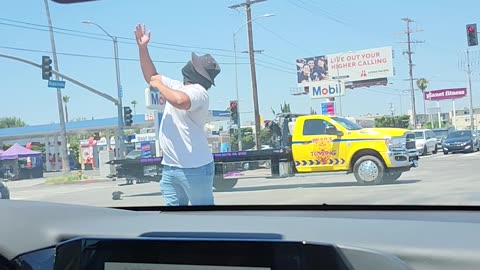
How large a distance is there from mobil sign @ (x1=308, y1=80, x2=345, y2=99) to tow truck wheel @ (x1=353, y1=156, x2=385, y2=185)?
54 cm

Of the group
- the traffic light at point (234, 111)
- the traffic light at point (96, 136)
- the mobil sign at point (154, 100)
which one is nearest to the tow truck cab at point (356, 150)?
the traffic light at point (234, 111)

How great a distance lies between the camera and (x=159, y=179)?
314cm

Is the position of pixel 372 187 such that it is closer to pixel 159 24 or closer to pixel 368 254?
pixel 159 24

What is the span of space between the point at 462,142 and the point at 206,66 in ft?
11.5

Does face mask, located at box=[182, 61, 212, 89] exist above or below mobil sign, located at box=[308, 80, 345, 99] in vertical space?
above

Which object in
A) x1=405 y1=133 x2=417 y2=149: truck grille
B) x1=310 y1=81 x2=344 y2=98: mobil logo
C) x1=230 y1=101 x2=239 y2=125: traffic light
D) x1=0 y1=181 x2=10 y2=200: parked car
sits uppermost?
x1=310 y1=81 x2=344 y2=98: mobil logo

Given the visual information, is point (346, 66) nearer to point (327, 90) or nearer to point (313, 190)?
point (327, 90)

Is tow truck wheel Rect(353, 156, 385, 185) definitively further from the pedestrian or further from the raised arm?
the raised arm

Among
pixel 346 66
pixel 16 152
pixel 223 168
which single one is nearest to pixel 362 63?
pixel 346 66

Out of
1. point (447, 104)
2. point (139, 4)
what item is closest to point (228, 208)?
point (139, 4)

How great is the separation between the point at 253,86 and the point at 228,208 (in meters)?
0.57

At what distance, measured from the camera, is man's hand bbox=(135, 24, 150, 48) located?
8.44 feet

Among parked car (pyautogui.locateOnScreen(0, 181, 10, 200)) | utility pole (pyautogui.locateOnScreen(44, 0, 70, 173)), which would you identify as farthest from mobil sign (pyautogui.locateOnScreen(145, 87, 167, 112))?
parked car (pyautogui.locateOnScreen(0, 181, 10, 200))

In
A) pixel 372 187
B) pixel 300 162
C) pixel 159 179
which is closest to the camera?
pixel 372 187
